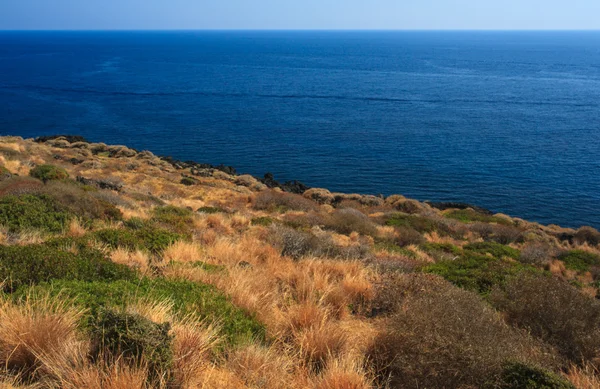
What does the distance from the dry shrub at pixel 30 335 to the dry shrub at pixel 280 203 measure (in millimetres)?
21203

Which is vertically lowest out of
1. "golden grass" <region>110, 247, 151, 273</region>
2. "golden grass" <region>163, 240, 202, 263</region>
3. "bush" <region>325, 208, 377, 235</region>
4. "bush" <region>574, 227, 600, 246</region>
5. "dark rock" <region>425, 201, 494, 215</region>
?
"dark rock" <region>425, 201, 494, 215</region>

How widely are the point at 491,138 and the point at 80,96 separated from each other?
72.7 m

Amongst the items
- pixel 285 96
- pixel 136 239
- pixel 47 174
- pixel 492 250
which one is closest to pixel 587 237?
pixel 492 250

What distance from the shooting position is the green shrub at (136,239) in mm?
8898

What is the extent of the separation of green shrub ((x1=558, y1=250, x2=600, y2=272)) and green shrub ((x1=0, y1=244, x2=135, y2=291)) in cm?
1956

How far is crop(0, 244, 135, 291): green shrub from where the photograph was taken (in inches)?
222

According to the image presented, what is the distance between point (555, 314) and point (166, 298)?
18.8ft

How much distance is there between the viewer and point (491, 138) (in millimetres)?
56156

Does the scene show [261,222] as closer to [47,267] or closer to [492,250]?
[492,250]

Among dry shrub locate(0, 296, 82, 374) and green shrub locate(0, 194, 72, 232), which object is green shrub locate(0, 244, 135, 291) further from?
green shrub locate(0, 194, 72, 232)

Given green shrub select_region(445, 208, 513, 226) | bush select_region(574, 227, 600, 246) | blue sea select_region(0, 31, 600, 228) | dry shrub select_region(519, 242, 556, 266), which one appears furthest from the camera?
blue sea select_region(0, 31, 600, 228)

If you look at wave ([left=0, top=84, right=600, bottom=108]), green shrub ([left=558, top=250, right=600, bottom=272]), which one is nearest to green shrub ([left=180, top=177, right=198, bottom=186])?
green shrub ([left=558, top=250, right=600, bottom=272])

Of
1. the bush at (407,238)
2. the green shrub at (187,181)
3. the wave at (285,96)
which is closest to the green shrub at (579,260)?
A: the bush at (407,238)

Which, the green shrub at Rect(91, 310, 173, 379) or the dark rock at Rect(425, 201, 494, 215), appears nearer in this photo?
the green shrub at Rect(91, 310, 173, 379)
